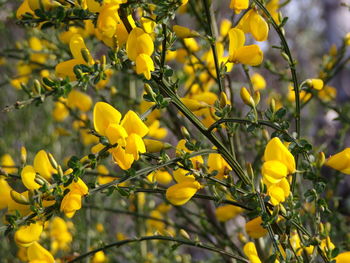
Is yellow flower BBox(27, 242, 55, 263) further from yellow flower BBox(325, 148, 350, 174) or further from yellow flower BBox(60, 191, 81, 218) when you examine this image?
yellow flower BBox(325, 148, 350, 174)

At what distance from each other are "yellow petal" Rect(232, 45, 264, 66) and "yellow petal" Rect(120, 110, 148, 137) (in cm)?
27

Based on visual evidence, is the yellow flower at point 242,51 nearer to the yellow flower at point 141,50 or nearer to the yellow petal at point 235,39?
the yellow petal at point 235,39

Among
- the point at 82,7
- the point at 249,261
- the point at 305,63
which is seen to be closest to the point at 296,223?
the point at 249,261

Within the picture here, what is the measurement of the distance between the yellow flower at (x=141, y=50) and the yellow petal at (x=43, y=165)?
0.88 ft

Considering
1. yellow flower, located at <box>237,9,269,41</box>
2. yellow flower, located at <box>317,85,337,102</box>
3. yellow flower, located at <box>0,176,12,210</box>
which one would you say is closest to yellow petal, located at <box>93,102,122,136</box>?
yellow flower, located at <box>0,176,12,210</box>

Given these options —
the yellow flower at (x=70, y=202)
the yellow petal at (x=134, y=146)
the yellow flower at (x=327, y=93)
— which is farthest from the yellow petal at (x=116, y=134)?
the yellow flower at (x=327, y=93)

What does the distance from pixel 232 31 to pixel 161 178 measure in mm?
848

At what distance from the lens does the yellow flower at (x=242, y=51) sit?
104 cm

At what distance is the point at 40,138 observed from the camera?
3457 mm

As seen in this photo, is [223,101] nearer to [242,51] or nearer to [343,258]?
[242,51]

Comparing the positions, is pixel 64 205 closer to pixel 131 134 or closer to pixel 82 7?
pixel 131 134

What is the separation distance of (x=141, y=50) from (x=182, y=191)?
0.26 metres

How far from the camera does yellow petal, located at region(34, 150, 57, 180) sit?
1004 millimetres

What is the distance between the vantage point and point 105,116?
3.08 ft
